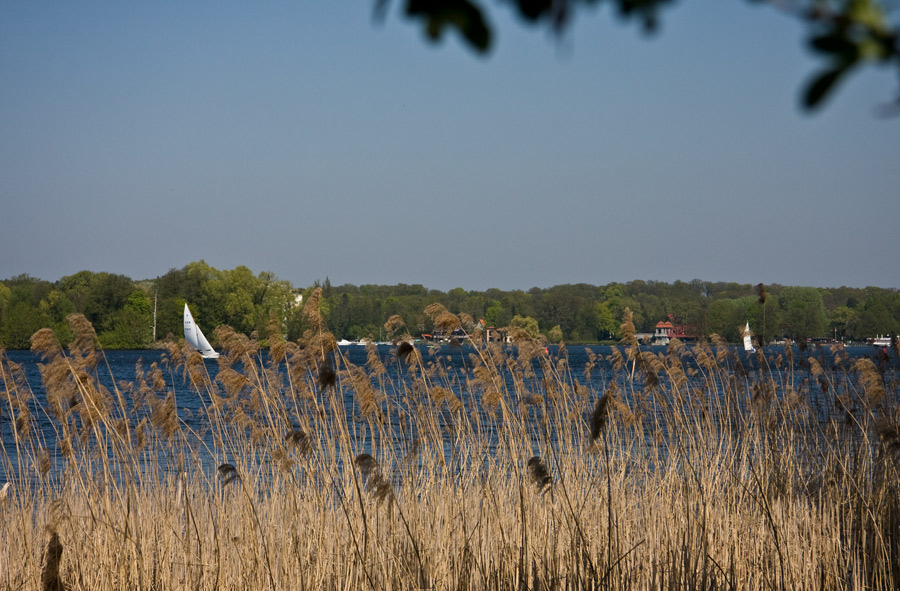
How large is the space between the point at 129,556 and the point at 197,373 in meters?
1.28

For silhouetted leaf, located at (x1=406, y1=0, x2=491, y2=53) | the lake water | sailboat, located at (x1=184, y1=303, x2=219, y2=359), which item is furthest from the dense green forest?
silhouetted leaf, located at (x1=406, y1=0, x2=491, y2=53)

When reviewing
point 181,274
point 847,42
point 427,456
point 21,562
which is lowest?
point 21,562

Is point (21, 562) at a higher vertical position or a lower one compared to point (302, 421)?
lower

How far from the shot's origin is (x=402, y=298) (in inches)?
2692

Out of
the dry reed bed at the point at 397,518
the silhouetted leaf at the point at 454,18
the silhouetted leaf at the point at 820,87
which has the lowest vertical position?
the dry reed bed at the point at 397,518

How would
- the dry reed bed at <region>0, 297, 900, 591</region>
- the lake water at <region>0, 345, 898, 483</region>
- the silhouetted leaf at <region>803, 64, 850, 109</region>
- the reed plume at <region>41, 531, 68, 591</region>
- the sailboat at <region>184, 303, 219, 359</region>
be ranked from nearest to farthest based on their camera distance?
the silhouetted leaf at <region>803, 64, 850, 109</region>, the reed plume at <region>41, 531, 68, 591</region>, the dry reed bed at <region>0, 297, 900, 591</region>, the lake water at <region>0, 345, 898, 483</region>, the sailboat at <region>184, 303, 219, 359</region>

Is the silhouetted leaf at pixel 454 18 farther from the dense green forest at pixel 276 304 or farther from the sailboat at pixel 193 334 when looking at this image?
the sailboat at pixel 193 334

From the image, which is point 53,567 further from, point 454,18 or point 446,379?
point 454,18

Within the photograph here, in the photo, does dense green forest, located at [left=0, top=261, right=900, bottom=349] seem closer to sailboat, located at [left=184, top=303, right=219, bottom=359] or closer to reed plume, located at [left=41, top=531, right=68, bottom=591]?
sailboat, located at [left=184, top=303, right=219, bottom=359]

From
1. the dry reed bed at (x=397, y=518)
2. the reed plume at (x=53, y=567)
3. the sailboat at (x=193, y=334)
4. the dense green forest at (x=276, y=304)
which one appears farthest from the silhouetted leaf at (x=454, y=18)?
the sailboat at (x=193, y=334)

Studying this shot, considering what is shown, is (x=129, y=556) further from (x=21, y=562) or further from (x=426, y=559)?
(x=426, y=559)

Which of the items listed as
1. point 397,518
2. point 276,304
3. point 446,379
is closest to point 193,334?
point 276,304

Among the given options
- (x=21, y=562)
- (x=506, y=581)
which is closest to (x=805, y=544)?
(x=506, y=581)

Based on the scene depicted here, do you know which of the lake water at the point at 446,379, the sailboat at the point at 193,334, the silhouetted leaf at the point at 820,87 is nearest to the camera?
the silhouetted leaf at the point at 820,87
